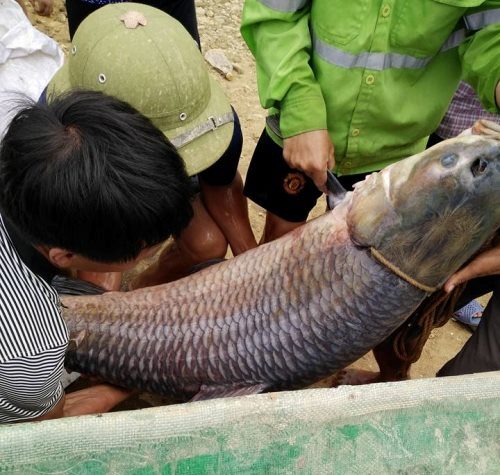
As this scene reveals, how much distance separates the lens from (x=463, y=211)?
1549 mm

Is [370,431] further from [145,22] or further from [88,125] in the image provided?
[145,22]

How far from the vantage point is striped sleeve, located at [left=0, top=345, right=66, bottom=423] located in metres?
1.34

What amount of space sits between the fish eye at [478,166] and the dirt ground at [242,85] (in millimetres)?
1350

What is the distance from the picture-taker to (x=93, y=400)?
6.26ft

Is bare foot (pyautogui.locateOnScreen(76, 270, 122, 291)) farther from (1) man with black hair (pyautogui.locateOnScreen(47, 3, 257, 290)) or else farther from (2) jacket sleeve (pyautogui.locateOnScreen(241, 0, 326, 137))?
(2) jacket sleeve (pyautogui.locateOnScreen(241, 0, 326, 137))

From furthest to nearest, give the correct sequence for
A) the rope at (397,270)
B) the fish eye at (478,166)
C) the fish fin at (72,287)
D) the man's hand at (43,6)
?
the man's hand at (43,6) → the fish fin at (72,287) → the rope at (397,270) → the fish eye at (478,166)

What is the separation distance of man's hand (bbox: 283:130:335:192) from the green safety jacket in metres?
0.03

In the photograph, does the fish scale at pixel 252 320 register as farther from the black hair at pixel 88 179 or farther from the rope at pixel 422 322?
the black hair at pixel 88 179

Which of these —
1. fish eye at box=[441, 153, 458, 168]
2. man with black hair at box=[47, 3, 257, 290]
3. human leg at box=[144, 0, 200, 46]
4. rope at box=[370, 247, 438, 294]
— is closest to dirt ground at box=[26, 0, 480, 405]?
human leg at box=[144, 0, 200, 46]

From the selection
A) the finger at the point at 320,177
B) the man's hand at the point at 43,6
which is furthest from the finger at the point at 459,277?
the man's hand at the point at 43,6

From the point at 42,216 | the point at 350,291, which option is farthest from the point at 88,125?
the point at 350,291

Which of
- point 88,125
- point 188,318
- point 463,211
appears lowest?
point 188,318

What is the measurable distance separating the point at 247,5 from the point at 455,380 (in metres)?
1.22

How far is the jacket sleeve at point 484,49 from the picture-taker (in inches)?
65.7
